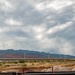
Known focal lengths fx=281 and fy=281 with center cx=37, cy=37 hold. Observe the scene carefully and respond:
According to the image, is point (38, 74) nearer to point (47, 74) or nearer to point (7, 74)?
point (47, 74)

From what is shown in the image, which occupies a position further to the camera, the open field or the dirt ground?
the dirt ground

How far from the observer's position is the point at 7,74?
894 inches

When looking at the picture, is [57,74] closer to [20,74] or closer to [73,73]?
[73,73]

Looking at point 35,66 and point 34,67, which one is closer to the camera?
point 34,67

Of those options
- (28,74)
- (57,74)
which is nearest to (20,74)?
(28,74)

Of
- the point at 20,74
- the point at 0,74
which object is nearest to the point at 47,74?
the point at 20,74

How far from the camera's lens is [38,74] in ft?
72.9

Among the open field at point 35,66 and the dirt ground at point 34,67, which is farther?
the dirt ground at point 34,67

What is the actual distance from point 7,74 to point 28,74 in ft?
5.66

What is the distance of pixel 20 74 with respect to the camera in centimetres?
2309

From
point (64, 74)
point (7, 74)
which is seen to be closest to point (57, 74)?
point (64, 74)

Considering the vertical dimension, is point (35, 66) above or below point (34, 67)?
above

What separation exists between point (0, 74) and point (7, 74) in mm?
666

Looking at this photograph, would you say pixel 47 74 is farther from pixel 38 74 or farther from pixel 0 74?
pixel 0 74
